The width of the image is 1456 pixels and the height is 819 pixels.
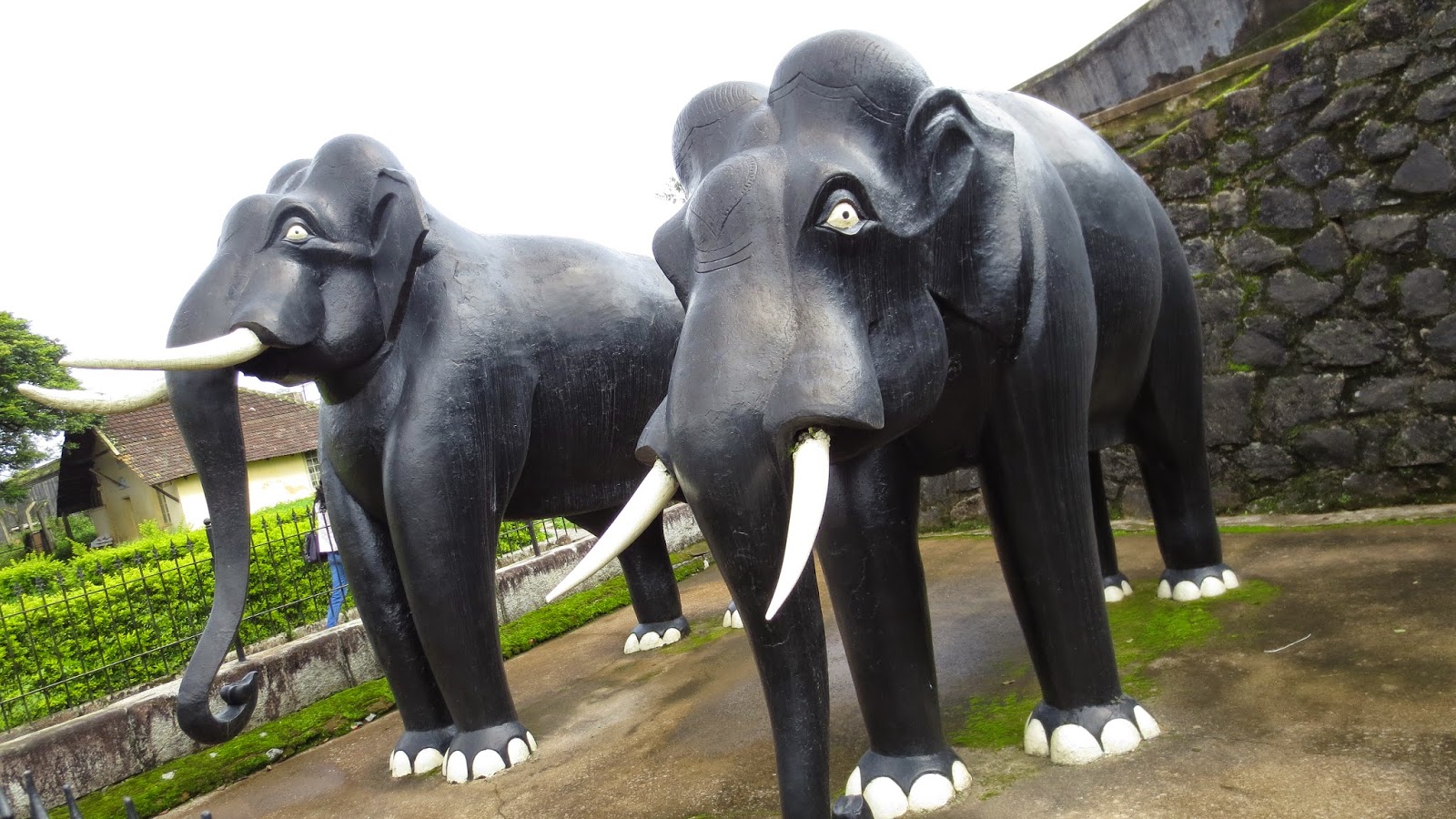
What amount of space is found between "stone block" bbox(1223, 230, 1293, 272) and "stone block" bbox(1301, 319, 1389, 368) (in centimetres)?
39

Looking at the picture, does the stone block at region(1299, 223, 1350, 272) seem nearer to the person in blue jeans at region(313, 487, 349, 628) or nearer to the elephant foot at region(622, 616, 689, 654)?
the elephant foot at region(622, 616, 689, 654)

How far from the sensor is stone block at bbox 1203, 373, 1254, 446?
207 inches

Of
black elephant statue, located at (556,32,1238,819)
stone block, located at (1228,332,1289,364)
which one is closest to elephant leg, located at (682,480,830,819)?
black elephant statue, located at (556,32,1238,819)

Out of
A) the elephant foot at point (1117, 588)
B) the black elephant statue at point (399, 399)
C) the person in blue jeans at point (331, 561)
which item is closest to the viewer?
the black elephant statue at point (399, 399)

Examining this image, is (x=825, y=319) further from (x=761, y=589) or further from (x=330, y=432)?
(x=330, y=432)

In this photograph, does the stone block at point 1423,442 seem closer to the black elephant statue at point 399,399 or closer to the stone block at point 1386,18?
the stone block at point 1386,18

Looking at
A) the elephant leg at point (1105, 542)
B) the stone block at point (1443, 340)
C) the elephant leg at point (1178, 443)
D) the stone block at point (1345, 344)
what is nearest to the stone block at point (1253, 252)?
the stone block at point (1345, 344)

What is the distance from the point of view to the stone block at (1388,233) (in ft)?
15.1

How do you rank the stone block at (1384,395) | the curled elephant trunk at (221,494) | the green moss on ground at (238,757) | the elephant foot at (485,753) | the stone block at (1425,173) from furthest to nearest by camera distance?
the stone block at (1384,395) → the stone block at (1425,173) → the green moss on ground at (238,757) → the elephant foot at (485,753) → the curled elephant trunk at (221,494)

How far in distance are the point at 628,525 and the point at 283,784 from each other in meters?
3.10

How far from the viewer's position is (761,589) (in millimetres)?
1933

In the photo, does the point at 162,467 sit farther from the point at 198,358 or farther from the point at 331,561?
the point at 198,358

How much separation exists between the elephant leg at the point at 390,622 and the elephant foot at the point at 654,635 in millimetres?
1347

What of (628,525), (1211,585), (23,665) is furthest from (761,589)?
(23,665)
